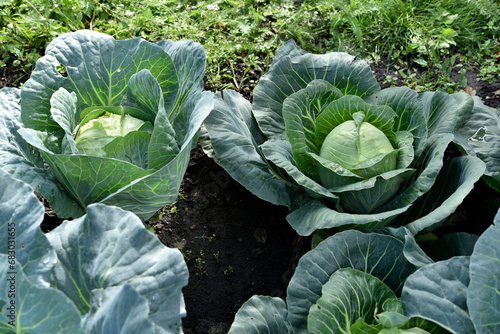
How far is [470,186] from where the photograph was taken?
2279 millimetres

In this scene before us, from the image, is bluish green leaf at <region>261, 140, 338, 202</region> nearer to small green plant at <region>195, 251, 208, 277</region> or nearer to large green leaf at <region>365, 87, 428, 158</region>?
large green leaf at <region>365, 87, 428, 158</region>

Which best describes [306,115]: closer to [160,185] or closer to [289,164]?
[289,164]

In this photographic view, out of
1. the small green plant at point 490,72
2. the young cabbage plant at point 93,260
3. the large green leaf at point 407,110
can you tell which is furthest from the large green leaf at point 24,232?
the small green plant at point 490,72

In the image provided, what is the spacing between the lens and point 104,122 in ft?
8.12

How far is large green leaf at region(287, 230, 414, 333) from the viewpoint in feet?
7.14

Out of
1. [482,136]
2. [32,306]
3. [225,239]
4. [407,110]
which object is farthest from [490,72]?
[32,306]

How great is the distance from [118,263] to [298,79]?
1.72m

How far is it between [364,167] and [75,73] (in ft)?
5.57

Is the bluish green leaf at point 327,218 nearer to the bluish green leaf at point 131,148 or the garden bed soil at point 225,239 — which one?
the garden bed soil at point 225,239

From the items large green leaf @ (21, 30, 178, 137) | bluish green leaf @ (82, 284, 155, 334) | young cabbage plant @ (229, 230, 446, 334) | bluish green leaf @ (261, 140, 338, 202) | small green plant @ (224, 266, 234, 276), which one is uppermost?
large green leaf @ (21, 30, 178, 137)

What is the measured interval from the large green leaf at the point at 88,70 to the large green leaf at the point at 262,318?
136 centimetres

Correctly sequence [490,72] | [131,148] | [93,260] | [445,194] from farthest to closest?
[490,72] < [445,194] < [131,148] < [93,260]

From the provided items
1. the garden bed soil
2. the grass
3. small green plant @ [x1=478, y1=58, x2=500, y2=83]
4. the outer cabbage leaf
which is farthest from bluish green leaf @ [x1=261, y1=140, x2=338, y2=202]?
small green plant @ [x1=478, y1=58, x2=500, y2=83]

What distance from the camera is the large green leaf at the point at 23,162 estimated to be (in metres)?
2.30
